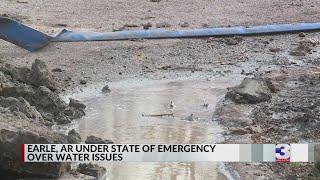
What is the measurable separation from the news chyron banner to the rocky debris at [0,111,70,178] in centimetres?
6

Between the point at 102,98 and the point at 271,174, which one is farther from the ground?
A: the point at 102,98

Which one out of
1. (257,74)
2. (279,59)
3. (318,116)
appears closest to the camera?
(318,116)

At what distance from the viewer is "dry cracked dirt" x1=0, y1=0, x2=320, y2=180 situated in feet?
19.3

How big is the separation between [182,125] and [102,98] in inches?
60.8

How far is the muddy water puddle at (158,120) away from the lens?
5832 millimetres

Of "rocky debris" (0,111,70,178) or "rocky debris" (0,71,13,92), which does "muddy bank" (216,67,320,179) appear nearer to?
"rocky debris" (0,111,70,178)

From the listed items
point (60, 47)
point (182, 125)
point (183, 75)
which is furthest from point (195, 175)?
point (60, 47)

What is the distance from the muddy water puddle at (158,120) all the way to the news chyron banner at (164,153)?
449mm

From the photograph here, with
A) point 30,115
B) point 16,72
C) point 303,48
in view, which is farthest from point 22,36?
point 303,48

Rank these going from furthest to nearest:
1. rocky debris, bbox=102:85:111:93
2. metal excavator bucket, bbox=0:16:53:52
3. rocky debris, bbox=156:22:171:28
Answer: rocky debris, bbox=156:22:171:28 → metal excavator bucket, bbox=0:16:53:52 → rocky debris, bbox=102:85:111:93

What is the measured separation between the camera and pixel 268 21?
1342 cm

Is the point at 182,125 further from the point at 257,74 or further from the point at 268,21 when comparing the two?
the point at 268,21

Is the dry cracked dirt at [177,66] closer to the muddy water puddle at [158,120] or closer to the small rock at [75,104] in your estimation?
the small rock at [75,104]

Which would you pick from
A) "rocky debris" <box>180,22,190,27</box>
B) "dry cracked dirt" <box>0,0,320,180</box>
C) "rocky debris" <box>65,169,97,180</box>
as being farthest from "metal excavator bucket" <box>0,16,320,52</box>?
"rocky debris" <box>65,169,97,180</box>
